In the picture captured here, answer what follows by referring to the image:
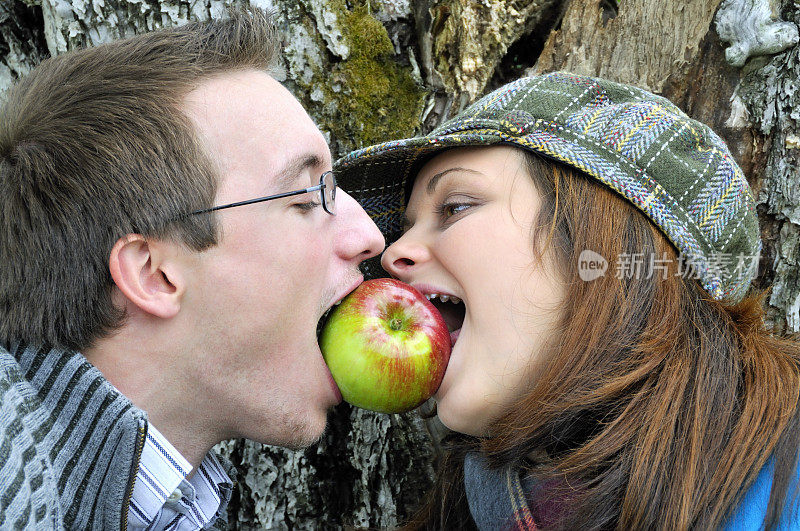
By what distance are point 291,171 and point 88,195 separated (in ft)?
2.03

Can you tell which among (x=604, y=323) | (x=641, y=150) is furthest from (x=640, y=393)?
(x=641, y=150)

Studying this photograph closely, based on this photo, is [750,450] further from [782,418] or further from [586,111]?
[586,111]

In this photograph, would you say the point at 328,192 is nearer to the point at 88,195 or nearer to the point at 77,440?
the point at 88,195

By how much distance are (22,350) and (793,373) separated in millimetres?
2348

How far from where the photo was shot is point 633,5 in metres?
3.02

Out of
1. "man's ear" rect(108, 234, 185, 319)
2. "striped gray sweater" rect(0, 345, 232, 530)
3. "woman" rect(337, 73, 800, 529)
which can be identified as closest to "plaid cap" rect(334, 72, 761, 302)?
"woman" rect(337, 73, 800, 529)

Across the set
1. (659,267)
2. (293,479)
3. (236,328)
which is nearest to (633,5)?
(659,267)

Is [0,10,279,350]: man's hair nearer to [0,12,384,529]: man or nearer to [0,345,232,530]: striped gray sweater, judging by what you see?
[0,12,384,529]: man

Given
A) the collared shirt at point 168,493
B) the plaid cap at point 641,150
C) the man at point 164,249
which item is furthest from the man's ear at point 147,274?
the plaid cap at point 641,150

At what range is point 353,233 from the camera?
7.88 feet

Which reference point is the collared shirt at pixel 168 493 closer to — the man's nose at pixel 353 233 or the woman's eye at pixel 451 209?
the man's nose at pixel 353 233

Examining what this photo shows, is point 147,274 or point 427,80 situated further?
point 427,80

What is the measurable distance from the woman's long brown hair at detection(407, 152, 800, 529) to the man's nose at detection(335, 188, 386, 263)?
595mm

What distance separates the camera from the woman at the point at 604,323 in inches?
76.1
